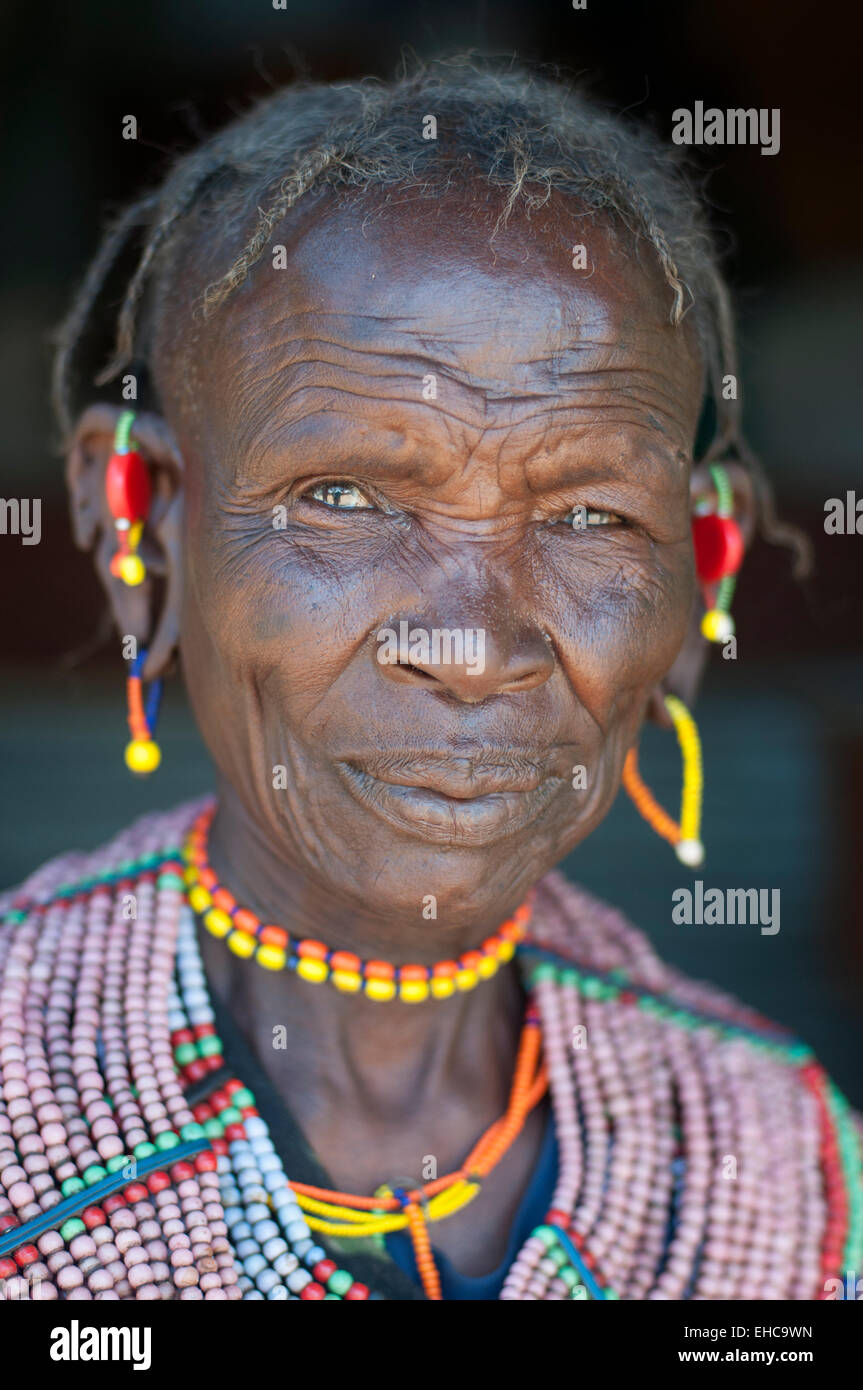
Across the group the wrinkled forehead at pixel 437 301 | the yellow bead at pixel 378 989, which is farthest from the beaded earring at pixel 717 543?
the yellow bead at pixel 378 989

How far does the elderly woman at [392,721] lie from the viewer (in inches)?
74.4

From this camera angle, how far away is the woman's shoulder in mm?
2400

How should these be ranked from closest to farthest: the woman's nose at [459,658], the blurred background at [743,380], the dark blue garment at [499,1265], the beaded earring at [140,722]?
1. the woman's nose at [459,658]
2. the dark blue garment at [499,1265]
3. the beaded earring at [140,722]
4. the blurred background at [743,380]

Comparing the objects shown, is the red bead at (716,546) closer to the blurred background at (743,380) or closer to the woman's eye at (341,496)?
the woman's eye at (341,496)

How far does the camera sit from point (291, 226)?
77.0 inches

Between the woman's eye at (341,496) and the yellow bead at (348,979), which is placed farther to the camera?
the yellow bead at (348,979)

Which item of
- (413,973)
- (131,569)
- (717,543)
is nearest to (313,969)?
(413,973)

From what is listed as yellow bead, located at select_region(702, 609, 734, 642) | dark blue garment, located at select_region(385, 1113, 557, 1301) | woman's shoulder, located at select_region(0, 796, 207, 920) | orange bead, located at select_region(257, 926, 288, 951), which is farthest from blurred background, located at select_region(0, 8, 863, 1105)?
dark blue garment, located at select_region(385, 1113, 557, 1301)

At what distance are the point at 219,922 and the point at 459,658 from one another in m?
0.69

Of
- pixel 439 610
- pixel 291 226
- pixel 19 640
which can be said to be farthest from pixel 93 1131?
pixel 19 640

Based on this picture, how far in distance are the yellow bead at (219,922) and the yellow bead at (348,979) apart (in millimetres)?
200

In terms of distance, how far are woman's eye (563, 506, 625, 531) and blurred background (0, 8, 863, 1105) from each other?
8.39 feet

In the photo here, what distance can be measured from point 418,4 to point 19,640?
9.12 ft

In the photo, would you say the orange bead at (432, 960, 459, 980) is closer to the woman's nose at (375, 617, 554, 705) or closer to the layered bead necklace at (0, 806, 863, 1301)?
the layered bead necklace at (0, 806, 863, 1301)
